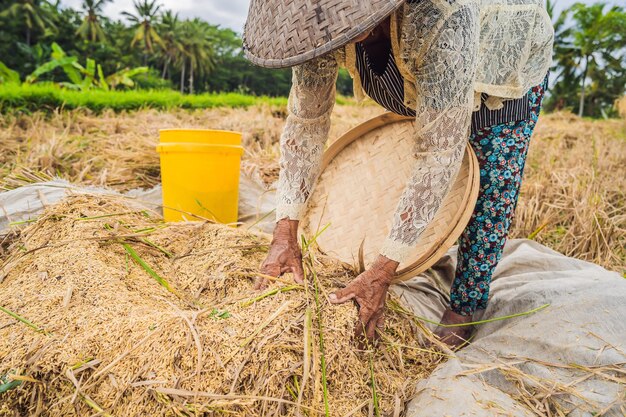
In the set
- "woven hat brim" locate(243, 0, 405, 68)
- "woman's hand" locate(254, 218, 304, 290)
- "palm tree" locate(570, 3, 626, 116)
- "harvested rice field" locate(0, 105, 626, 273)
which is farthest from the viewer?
"palm tree" locate(570, 3, 626, 116)

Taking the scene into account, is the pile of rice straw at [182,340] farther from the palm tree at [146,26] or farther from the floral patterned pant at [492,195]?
the palm tree at [146,26]

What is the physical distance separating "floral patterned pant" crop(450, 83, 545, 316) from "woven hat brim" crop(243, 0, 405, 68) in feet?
2.69

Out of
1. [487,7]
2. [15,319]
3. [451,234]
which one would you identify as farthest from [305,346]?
[487,7]

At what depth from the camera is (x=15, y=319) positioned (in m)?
1.19

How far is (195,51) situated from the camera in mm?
34875

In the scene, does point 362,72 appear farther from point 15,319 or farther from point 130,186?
point 130,186

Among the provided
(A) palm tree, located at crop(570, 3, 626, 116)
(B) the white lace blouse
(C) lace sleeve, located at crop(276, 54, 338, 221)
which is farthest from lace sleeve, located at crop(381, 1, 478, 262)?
(A) palm tree, located at crop(570, 3, 626, 116)

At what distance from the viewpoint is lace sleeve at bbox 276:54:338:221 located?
1.43 meters

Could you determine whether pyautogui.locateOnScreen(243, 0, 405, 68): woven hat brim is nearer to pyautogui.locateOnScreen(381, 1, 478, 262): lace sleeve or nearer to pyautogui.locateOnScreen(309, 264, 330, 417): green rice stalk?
pyautogui.locateOnScreen(381, 1, 478, 262): lace sleeve

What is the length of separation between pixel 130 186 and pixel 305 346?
7.02ft

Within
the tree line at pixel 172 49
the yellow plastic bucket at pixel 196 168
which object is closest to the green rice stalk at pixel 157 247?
the yellow plastic bucket at pixel 196 168

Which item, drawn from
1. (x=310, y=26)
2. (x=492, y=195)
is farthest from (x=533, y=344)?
(x=310, y=26)

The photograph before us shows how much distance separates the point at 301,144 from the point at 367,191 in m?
0.65

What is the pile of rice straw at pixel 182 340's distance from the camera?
1.04 m
